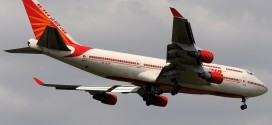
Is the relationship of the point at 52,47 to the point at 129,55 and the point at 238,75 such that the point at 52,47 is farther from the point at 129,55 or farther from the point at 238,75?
the point at 238,75

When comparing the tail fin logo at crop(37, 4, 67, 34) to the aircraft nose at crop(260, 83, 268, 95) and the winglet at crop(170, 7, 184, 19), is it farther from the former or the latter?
the aircraft nose at crop(260, 83, 268, 95)

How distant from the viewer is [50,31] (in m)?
55.0

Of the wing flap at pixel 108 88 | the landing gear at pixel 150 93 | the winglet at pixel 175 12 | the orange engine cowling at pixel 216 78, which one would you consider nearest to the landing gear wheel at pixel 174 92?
the landing gear at pixel 150 93

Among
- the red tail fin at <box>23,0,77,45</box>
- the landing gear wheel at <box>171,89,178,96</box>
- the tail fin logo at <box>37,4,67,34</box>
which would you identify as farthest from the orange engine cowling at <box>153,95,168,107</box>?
the tail fin logo at <box>37,4,67,34</box>

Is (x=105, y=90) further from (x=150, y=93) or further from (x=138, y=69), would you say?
(x=138, y=69)

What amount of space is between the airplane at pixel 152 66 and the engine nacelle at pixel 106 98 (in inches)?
33.3

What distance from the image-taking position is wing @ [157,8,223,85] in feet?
173

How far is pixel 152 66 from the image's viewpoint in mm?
61500

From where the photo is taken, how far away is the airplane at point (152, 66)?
5644 cm

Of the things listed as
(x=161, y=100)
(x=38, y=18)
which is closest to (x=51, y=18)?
(x=38, y=18)

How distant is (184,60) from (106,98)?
1186cm

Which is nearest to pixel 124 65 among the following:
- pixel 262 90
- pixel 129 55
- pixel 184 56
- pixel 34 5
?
pixel 129 55

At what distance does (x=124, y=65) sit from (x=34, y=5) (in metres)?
9.04

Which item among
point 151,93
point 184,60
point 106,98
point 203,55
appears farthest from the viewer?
point 106,98
